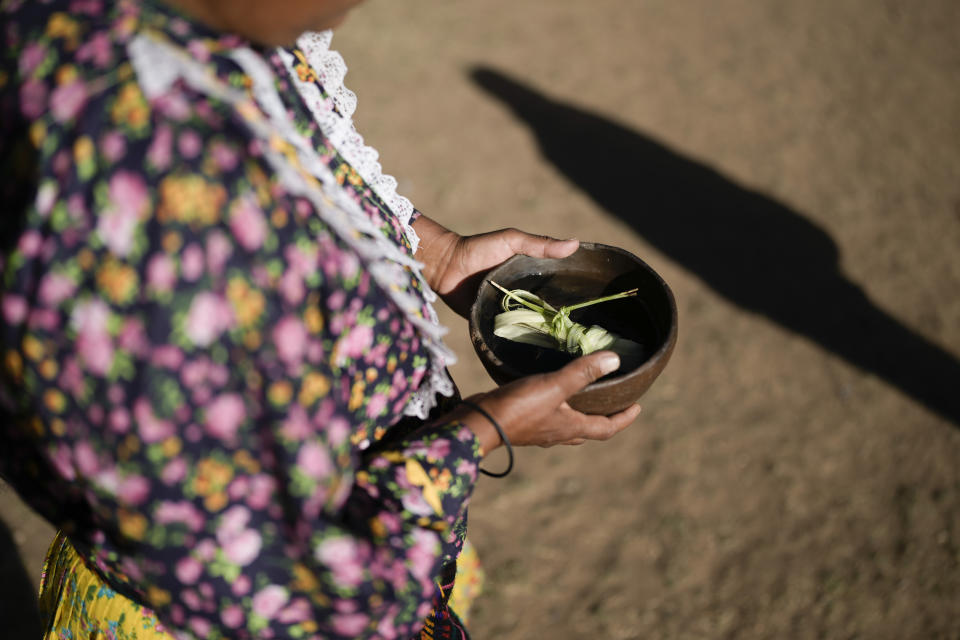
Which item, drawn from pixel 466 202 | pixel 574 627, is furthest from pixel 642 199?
pixel 574 627

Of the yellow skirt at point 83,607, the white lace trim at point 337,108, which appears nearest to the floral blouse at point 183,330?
the white lace trim at point 337,108

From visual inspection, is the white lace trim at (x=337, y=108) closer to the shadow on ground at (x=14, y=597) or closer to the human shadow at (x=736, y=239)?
the shadow on ground at (x=14, y=597)

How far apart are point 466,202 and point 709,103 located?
215 centimetres

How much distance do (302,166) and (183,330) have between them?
1.13 ft

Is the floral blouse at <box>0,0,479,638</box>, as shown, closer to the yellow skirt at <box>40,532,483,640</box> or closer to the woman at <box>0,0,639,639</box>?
the woman at <box>0,0,639,639</box>

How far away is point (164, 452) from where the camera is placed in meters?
1.02

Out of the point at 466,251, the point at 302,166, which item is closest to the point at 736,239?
the point at 466,251

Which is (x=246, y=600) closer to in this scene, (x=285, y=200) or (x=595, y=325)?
(x=285, y=200)

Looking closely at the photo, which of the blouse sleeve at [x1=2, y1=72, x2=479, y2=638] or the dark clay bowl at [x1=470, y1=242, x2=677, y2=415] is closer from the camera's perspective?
the blouse sleeve at [x1=2, y1=72, x2=479, y2=638]

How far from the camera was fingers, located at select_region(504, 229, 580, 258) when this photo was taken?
1.92 meters

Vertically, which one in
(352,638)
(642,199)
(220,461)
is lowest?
(642,199)

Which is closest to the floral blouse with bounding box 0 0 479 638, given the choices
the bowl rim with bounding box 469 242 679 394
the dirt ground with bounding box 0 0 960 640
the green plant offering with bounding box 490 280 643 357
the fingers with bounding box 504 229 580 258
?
the bowl rim with bounding box 469 242 679 394

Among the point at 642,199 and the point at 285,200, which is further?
the point at 642,199

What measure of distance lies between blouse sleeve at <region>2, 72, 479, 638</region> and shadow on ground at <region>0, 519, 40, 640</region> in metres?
2.35
